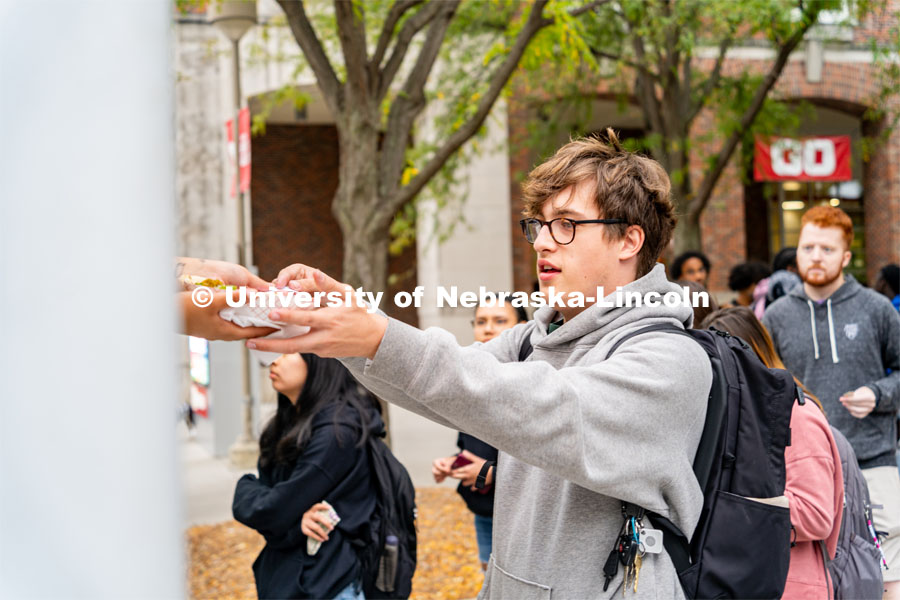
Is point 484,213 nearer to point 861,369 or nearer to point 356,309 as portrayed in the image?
point 861,369

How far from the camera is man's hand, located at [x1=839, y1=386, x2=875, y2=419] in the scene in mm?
4418

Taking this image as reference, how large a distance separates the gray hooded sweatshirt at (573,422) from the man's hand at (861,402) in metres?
2.85

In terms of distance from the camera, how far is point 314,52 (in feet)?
21.7

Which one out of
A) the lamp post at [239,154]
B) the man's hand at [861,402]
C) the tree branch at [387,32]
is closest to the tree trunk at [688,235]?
the tree branch at [387,32]

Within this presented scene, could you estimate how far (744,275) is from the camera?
8.34m

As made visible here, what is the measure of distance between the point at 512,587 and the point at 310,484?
1675mm

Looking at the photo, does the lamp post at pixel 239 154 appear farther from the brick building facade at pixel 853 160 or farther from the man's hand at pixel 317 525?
the brick building facade at pixel 853 160

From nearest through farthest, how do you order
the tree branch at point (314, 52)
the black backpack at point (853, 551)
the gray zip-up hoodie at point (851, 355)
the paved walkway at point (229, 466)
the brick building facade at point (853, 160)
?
1. the black backpack at point (853, 551)
2. the gray zip-up hoodie at point (851, 355)
3. the tree branch at point (314, 52)
4. the paved walkway at point (229, 466)
5. the brick building facade at point (853, 160)

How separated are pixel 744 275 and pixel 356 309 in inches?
296

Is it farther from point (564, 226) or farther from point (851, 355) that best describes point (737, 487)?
point (851, 355)

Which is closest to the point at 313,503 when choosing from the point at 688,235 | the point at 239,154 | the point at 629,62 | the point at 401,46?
the point at 401,46

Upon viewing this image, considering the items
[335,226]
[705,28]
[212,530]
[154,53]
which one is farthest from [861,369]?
Result: [335,226]

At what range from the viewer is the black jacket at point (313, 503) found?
3434mm

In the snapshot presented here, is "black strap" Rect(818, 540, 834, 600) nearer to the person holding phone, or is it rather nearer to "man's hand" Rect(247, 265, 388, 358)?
the person holding phone
